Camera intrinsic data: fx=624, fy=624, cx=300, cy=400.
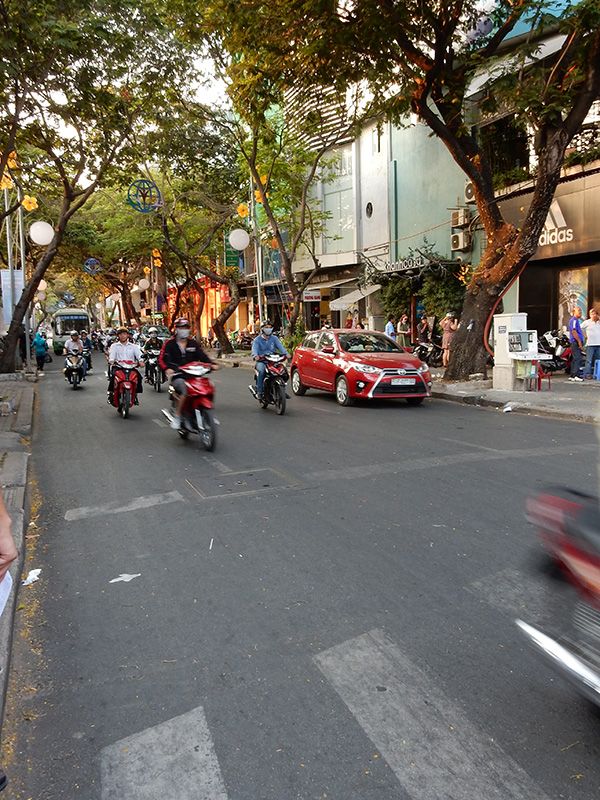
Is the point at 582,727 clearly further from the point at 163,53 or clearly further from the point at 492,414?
the point at 163,53

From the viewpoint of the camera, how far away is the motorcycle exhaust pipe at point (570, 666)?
238cm

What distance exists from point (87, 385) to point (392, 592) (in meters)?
18.2

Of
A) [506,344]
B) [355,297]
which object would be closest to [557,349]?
[506,344]

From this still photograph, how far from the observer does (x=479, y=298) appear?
15398mm

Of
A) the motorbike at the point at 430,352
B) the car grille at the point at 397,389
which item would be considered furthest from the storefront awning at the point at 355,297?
the car grille at the point at 397,389

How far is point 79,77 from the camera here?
13.7 m

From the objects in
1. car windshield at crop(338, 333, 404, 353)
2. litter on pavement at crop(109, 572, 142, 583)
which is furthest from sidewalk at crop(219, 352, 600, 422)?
litter on pavement at crop(109, 572, 142, 583)

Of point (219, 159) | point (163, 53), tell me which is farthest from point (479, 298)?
point (219, 159)

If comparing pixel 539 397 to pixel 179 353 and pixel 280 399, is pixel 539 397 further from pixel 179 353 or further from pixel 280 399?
pixel 179 353

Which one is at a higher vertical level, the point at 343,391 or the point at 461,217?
the point at 461,217

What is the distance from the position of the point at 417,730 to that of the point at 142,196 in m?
19.8

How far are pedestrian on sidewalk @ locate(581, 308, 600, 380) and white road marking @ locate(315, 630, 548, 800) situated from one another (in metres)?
13.8

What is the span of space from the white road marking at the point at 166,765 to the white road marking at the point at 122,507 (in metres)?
3.50

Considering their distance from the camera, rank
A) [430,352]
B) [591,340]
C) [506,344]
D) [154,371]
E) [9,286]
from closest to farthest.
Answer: [506,344]
[591,340]
[154,371]
[430,352]
[9,286]
